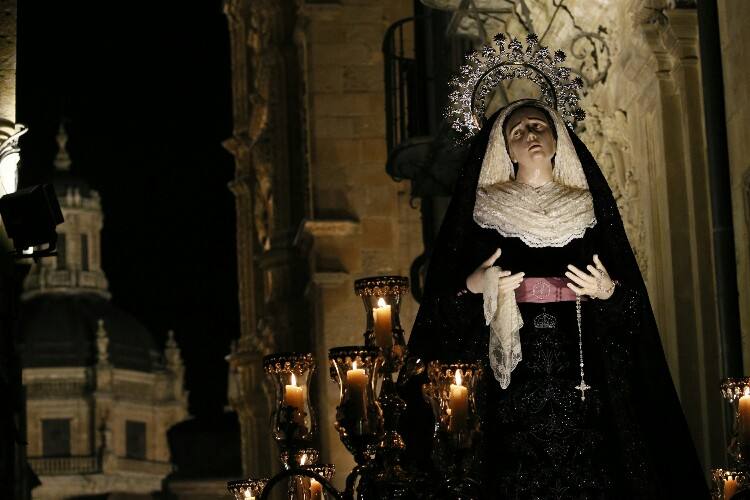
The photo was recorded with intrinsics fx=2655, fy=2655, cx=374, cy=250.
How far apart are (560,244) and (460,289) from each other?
0.49 meters

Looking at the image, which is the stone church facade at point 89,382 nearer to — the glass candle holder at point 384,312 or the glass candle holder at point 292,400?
the glass candle holder at point 384,312

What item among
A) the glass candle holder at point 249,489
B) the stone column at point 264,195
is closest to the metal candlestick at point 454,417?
the glass candle holder at point 249,489

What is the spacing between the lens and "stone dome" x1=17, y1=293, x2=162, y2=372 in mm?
97625

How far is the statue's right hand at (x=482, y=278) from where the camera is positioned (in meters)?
11.8

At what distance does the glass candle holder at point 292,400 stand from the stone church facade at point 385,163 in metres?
2.90

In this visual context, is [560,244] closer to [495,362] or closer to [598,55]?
[495,362]

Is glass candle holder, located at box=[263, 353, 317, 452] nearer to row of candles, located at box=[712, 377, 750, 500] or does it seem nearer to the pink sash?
the pink sash

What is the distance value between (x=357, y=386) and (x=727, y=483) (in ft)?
5.48

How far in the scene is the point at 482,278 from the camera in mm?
11812

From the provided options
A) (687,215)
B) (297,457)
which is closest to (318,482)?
(297,457)

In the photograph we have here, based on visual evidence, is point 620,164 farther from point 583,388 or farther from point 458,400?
point 458,400

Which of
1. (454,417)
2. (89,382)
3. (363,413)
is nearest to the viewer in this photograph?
(454,417)

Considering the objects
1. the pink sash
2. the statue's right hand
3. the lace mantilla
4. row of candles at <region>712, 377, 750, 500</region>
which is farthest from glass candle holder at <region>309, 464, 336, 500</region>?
row of candles at <region>712, 377, 750, 500</region>

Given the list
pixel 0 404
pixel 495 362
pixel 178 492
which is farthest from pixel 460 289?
pixel 178 492
